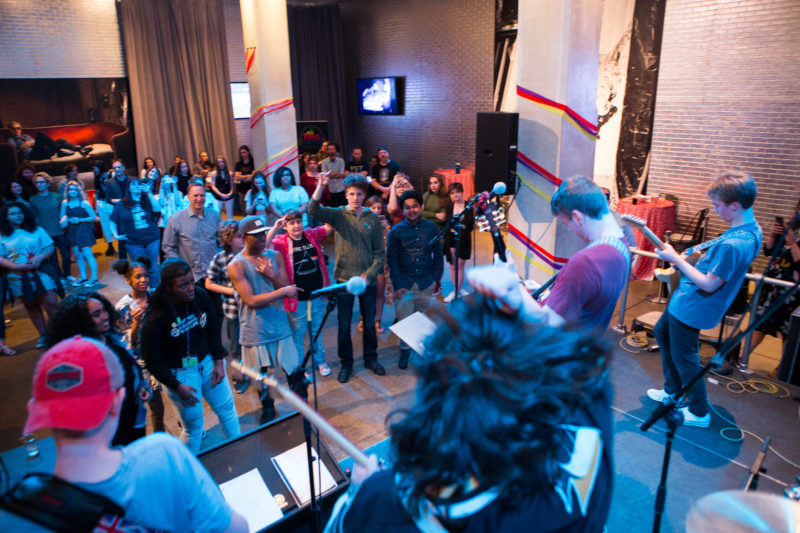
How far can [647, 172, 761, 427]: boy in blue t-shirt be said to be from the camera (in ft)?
9.42

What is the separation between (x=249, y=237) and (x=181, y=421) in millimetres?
1213

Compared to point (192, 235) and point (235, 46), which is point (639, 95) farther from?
point (235, 46)

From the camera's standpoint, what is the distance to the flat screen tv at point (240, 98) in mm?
11961

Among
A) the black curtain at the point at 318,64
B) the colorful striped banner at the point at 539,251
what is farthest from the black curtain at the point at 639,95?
the black curtain at the point at 318,64

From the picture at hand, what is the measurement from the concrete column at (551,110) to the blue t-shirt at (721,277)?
1.73 m

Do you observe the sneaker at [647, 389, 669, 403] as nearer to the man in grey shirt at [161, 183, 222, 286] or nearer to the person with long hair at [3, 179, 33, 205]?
the man in grey shirt at [161, 183, 222, 286]

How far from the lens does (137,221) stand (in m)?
6.05

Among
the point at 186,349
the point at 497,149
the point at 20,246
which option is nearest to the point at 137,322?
the point at 186,349

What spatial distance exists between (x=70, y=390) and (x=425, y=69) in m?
11.0

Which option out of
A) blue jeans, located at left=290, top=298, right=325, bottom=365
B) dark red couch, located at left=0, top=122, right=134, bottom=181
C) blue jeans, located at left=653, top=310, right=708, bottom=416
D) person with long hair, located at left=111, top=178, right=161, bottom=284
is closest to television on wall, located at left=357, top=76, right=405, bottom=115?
dark red couch, located at left=0, top=122, right=134, bottom=181

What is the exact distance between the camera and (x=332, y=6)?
1245 centimetres

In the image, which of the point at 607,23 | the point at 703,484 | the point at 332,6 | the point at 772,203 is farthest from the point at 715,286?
the point at 332,6

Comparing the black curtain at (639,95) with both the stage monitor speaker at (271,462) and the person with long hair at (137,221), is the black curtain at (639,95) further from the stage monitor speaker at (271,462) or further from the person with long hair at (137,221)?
the stage monitor speaker at (271,462)

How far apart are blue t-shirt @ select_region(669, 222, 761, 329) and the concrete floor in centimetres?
82
